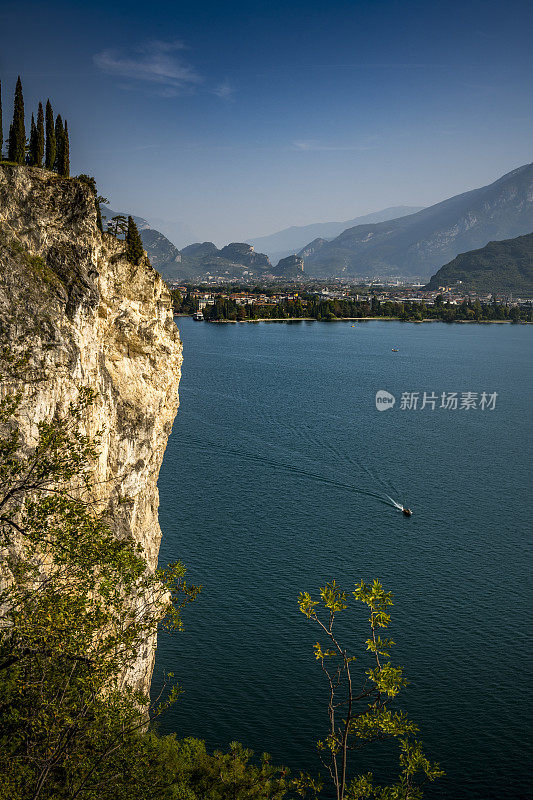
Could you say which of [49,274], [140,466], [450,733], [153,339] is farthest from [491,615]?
[49,274]

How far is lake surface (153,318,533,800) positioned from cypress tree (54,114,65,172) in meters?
26.0

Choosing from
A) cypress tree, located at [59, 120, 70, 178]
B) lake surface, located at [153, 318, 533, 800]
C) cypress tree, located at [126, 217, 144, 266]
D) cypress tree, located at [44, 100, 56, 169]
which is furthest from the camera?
cypress tree, located at [59, 120, 70, 178]

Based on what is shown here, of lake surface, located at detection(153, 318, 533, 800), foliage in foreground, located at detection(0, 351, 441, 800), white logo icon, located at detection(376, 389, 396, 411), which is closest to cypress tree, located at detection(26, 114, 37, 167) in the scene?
foliage in foreground, located at detection(0, 351, 441, 800)

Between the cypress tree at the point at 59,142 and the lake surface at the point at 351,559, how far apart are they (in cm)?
2603

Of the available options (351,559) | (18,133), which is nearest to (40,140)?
(18,133)

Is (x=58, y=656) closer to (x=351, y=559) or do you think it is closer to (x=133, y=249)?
(x=133, y=249)

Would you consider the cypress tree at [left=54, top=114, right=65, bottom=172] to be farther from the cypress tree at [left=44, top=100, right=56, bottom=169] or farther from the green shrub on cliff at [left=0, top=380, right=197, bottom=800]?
the green shrub on cliff at [left=0, top=380, right=197, bottom=800]

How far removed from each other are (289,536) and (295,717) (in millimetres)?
17553

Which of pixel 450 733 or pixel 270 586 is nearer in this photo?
pixel 450 733

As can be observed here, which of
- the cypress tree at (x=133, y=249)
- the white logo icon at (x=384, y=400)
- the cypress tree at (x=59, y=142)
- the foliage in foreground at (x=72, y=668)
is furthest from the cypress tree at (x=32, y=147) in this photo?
the white logo icon at (x=384, y=400)

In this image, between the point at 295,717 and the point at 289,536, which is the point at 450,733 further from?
the point at 289,536

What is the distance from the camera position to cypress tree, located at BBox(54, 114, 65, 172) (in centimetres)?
3475

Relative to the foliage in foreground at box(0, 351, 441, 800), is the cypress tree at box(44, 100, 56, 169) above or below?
above

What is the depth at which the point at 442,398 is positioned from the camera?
95125mm
